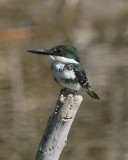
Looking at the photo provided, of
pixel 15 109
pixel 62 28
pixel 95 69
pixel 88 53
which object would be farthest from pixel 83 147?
pixel 62 28

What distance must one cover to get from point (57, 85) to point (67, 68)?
4791mm

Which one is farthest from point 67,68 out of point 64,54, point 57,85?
point 57,85

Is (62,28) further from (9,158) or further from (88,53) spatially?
(9,158)

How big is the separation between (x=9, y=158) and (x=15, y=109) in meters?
1.27

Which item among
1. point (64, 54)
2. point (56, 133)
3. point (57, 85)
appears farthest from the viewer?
point (57, 85)

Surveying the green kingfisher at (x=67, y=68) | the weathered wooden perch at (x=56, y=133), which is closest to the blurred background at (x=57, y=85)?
the green kingfisher at (x=67, y=68)

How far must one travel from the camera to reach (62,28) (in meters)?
12.8

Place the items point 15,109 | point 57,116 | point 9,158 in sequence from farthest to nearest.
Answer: point 15,109
point 9,158
point 57,116

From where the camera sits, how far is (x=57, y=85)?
9.55m

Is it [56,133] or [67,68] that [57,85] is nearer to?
[67,68]

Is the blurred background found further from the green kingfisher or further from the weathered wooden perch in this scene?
the weathered wooden perch

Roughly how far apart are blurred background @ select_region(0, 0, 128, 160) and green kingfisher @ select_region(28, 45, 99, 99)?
2736mm

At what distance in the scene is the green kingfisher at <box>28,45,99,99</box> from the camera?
15.5 feet

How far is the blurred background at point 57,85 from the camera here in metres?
7.87
